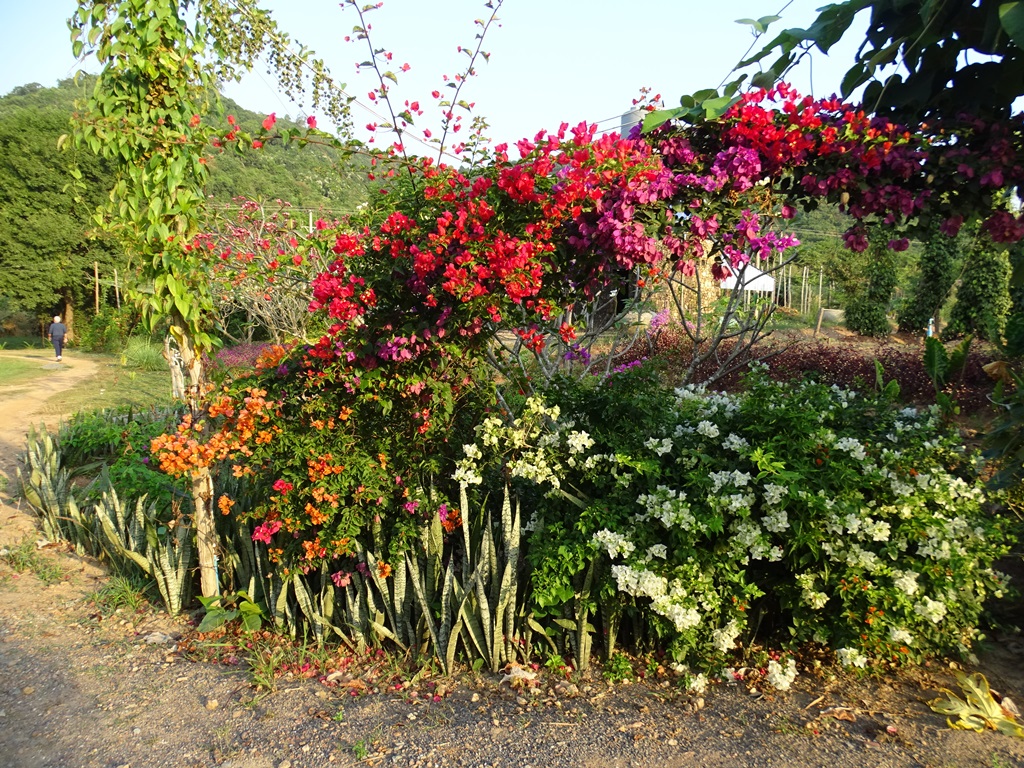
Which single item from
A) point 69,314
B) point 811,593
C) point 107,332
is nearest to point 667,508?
point 811,593

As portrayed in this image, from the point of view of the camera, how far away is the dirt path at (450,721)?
Answer: 2.27 m

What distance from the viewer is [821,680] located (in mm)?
2689

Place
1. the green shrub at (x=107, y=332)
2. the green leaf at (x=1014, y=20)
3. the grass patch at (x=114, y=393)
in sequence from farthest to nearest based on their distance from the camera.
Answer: the green shrub at (x=107, y=332) < the grass patch at (x=114, y=393) < the green leaf at (x=1014, y=20)

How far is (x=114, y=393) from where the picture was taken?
34.1ft

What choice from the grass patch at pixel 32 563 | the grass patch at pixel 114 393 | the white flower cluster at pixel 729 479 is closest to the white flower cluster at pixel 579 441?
the white flower cluster at pixel 729 479

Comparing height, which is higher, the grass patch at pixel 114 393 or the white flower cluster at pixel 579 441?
the white flower cluster at pixel 579 441

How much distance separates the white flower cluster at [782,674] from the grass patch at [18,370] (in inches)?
498

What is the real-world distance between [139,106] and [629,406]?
252 cm

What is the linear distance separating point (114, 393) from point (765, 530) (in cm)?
1028

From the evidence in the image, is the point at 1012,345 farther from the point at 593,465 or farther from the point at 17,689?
the point at 17,689

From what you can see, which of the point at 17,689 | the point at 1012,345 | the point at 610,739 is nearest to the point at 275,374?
the point at 17,689

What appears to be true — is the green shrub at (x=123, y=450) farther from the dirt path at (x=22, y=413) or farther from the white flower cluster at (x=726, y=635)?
the white flower cluster at (x=726, y=635)

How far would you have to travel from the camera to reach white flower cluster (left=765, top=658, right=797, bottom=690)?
2.47 m

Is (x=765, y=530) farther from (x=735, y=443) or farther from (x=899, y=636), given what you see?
(x=899, y=636)
